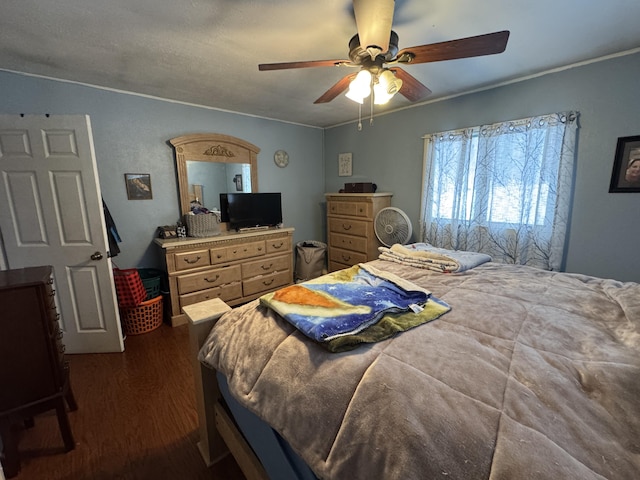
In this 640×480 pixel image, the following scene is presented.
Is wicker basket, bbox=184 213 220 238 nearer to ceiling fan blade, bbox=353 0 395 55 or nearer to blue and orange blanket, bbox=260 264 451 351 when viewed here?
blue and orange blanket, bbox=260 264 451 351

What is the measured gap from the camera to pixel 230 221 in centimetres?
334

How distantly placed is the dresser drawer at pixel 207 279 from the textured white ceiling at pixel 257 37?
6.11 ft

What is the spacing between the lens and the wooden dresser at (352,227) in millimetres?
3340

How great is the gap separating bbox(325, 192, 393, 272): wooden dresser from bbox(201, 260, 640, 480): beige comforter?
2.20m

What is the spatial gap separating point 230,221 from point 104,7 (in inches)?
86.3

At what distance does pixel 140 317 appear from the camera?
256 centimetres

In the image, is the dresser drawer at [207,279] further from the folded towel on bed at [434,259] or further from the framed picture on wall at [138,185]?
the folded towel on bed at [434,259]

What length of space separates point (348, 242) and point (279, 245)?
94 centimetres

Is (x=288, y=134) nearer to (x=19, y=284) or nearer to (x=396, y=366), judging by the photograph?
(x=19, y=284)

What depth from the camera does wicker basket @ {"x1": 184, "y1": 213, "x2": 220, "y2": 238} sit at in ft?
9.62

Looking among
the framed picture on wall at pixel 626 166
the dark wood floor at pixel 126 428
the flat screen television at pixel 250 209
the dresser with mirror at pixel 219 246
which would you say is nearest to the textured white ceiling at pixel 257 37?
the framed picture on wall at pixel 626 166

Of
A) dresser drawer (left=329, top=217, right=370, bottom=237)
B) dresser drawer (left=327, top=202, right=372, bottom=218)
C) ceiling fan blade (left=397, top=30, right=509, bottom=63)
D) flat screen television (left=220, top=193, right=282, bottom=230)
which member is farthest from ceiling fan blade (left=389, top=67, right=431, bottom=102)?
flat screen television (left=220, top=193, right=282, bottom=230)

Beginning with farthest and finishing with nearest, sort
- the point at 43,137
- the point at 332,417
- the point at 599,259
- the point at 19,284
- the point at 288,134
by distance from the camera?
1. the point at 288,134
2. the point at 599,259
3. the point at 43,137
4. the point at 19,284
5. the point at 332,417

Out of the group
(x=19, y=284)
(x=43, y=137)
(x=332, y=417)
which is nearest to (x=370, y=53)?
(x=332, y=417)
